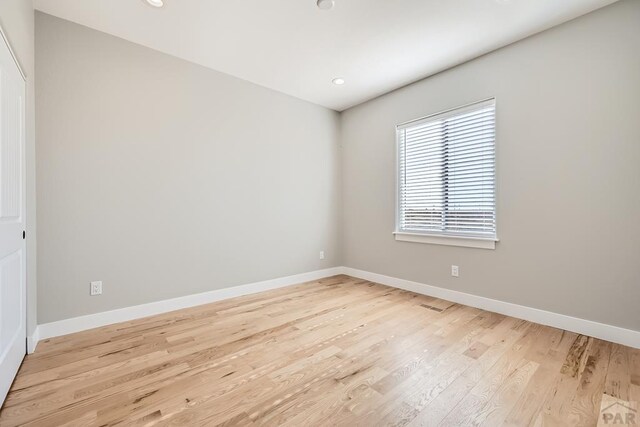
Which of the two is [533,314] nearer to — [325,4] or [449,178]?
[449,178]

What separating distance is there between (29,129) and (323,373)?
2.74 meters

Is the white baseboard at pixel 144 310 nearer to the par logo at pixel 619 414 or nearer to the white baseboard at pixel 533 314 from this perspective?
the white baseboard at pixel 533 314

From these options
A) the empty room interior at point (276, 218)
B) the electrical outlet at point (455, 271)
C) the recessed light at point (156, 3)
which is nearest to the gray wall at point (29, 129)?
the empty room interior at point (276, 218)

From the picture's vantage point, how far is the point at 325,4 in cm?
217

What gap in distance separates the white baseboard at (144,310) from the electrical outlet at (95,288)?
7.5 inches

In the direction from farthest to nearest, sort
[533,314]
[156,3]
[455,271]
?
1. [455,271]
2. [533,314]
3. [156,3]

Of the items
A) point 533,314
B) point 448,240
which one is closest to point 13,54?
point 448,240

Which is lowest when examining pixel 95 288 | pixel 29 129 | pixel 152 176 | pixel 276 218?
pixel 95 288

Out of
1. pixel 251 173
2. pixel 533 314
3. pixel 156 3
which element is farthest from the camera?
pixel 251 173

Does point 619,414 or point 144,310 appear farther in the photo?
point 144,310

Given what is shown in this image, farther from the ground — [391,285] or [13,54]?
[13,54]

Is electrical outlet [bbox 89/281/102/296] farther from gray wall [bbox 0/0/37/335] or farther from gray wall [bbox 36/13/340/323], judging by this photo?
gray wall [bbox 0/0/37/335]

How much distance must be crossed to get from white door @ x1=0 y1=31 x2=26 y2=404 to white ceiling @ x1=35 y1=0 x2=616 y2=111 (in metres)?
1.04

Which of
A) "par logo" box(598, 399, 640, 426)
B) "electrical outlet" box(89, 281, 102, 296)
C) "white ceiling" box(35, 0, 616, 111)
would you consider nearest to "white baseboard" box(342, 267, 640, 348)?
"par logo" box(598, 399, 640, 426)
